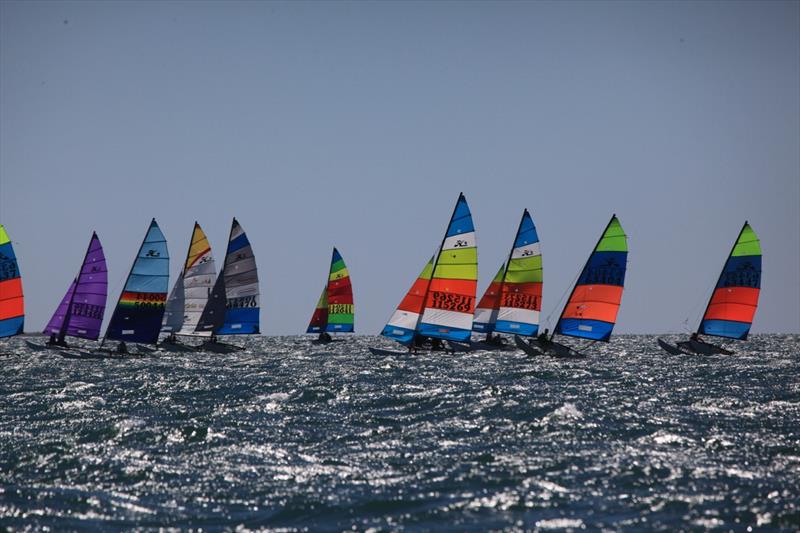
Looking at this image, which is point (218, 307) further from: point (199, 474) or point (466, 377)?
point (199, 474)

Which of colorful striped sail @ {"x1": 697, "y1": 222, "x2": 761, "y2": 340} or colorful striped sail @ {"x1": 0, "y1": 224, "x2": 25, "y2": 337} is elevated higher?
colorful striped sail @ {"x1": 697, "y1": 222, "x2": 761, "y2": 340}

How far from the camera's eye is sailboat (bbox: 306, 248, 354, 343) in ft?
259

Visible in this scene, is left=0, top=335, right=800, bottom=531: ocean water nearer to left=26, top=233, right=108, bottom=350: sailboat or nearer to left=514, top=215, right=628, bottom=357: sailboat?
left=514, top=215, right=628, bottom=357: sailboat

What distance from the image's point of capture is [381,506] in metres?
15.2

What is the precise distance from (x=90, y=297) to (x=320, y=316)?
2975 centimetres

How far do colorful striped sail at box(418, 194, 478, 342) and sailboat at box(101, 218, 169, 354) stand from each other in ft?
51.2

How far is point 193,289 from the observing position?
212ft

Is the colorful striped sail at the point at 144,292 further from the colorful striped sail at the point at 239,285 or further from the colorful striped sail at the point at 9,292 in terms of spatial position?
the colorful striped sail at the point at 239,285

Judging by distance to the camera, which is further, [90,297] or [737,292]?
[737,292]

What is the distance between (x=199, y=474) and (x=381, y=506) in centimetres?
430

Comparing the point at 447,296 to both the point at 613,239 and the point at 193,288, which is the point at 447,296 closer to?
the point at 613,239

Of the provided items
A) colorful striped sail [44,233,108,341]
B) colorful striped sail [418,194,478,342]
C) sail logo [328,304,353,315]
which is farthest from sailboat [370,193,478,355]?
sail logo [328,304,353,315]

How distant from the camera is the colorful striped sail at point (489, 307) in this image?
65.9m

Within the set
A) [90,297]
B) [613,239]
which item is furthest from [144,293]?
[613,239]
